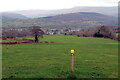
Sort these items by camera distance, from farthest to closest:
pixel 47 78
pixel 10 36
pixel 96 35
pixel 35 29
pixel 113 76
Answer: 1. pixel 96 35
2. pixel 10 36
3. pixel 35 29
4. pixel 113 76
5. pixel 47 78

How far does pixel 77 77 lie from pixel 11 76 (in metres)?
3.88

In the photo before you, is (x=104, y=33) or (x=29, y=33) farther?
(x=104, y=33)

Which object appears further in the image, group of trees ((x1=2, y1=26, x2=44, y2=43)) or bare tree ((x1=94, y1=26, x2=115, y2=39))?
bare tree ((x1=94, y1=26, x2=115, y2=39))

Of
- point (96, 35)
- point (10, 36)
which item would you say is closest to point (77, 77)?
point (10, 36)

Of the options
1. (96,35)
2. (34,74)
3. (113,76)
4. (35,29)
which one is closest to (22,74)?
(34,74)

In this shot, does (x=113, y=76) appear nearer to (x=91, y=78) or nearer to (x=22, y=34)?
(x=91, y=78)

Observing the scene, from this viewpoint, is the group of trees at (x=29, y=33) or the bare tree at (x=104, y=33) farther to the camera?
the bare tree at (x=104, y=33)

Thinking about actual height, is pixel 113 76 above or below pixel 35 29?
below

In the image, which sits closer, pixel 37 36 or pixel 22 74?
pixel 22 74

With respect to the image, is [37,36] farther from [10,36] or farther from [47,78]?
[47,78]

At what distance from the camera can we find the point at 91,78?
12750mm

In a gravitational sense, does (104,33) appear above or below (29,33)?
above

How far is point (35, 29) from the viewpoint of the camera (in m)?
54.8

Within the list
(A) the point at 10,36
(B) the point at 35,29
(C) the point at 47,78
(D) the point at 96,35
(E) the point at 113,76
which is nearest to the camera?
(C) the point at 47,78
